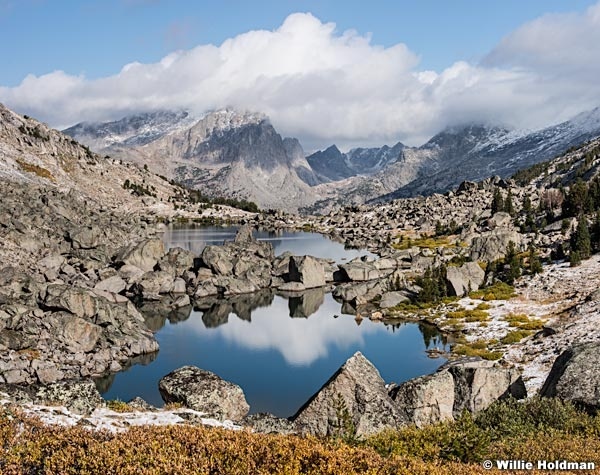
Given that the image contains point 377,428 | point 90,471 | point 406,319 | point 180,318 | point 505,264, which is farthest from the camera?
point 505,264

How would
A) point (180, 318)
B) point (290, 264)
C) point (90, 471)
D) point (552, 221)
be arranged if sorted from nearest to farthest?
1. point (90, 471)
2. point (180, 318)
3. point (290, 264)
4. point (552, 221)

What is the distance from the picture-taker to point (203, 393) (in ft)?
83.6

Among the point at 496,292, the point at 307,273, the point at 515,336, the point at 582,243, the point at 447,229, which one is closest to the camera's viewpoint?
the point at 515,336

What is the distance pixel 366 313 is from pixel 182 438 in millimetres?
63258

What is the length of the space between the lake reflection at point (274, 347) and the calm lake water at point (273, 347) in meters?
0.09

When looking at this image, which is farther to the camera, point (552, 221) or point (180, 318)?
point (552, 221)

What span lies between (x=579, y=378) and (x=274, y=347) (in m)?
40.6

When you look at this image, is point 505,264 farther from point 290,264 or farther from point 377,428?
point 377,428

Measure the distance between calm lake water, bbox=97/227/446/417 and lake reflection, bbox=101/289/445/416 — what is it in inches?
3.4

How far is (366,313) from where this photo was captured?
245 ft

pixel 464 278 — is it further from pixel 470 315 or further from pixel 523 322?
pixel 523 322

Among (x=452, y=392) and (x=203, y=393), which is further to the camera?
(x=452, y=392)

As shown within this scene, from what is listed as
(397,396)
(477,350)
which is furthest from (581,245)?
(397,396)

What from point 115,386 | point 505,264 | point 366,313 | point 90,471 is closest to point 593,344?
point 90,471
